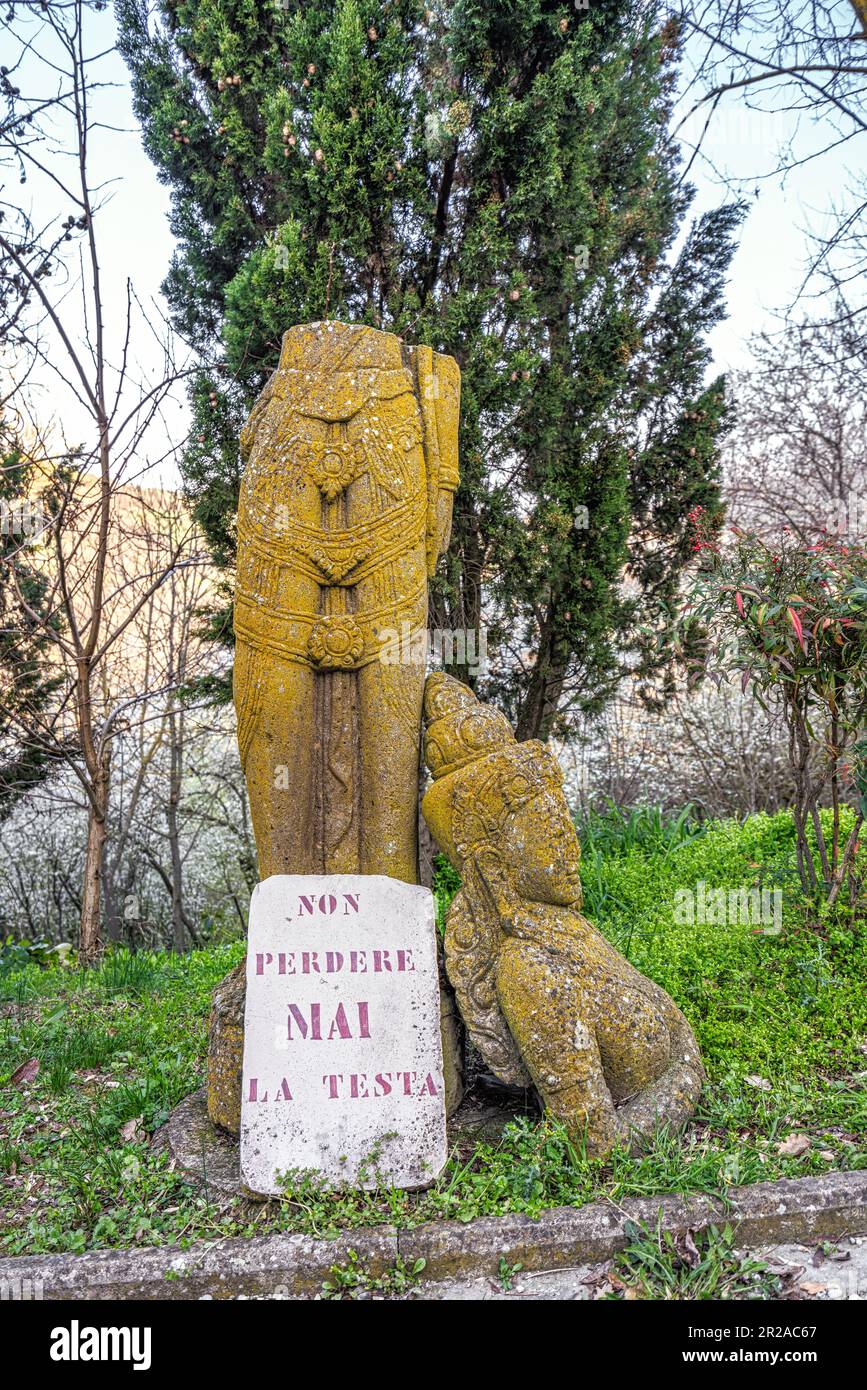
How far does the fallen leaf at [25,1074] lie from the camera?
3.71m

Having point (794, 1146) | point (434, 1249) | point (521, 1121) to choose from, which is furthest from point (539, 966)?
point (794, 1146)

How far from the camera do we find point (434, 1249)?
2.31m

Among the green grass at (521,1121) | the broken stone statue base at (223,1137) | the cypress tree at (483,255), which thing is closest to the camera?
the green grass at (521,1121)

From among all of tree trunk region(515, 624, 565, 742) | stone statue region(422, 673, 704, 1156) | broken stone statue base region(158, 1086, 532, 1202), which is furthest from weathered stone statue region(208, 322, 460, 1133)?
tree trunk region(515, 624, 565, 742)

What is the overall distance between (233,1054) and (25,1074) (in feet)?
4.74

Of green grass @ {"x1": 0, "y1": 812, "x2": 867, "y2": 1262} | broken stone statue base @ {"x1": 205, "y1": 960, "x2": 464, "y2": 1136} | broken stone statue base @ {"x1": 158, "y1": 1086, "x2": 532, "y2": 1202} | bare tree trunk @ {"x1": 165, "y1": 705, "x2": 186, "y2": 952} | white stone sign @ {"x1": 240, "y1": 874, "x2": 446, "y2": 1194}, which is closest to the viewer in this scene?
green grass @ {"x1": 0, "y1": 812, "x2": 867, "y2": 1262}

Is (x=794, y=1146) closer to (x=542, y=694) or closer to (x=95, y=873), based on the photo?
(x=542, y=694)

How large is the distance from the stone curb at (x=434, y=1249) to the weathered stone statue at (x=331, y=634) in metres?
0.59

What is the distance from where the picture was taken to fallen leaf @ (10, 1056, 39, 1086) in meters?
3.71

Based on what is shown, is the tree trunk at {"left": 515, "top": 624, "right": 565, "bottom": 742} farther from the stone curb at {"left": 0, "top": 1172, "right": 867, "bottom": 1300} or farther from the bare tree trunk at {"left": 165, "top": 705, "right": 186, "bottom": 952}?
the stone curb at {"left": 0, "top": 1172, "right": 867, "bottom": 1300}

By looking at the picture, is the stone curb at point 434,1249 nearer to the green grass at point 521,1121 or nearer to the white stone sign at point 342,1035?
the green grass at point 521,1121

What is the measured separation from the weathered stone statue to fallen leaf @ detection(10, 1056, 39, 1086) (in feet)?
4.15

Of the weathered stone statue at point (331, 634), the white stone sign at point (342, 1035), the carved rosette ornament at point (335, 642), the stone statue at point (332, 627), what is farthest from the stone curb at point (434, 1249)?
the carved rosette ornament at point (335, 642)

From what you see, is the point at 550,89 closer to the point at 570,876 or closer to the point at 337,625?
the point at 337,625
